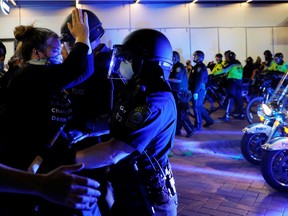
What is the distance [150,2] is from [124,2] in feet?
3.34

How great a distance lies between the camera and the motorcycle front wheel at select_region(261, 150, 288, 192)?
176 inches

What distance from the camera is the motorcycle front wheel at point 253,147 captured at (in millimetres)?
5680

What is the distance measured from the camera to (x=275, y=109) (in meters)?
5.24

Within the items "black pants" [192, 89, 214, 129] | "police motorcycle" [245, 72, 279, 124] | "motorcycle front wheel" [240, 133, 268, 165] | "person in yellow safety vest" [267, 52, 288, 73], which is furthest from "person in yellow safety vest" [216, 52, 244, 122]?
"motorcycle front wheel" [240, 133, 268, 165]

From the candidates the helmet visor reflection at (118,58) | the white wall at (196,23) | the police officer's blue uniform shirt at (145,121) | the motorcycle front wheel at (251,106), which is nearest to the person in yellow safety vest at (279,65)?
the motorcycle front wheel at (251,106)

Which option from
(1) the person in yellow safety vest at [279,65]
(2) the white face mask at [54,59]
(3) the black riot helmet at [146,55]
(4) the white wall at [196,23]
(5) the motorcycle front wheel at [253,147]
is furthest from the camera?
(4) the white wall at [196,23]

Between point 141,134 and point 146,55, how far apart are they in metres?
0.45

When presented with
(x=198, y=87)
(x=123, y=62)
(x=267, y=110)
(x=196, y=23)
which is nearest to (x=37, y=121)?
(x=123, y=62)

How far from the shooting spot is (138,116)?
1649 millimetres

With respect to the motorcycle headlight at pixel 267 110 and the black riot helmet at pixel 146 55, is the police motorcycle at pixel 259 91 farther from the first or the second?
the black riot helmet at pixel 146 55

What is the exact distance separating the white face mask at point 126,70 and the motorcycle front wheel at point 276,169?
10.2 ft

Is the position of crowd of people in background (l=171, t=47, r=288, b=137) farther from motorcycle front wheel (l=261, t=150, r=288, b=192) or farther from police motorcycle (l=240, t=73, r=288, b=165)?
motorcycle front wheel (l=261, t=150, r=288, b=192)

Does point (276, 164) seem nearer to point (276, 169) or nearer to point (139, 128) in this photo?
point (276, 169)

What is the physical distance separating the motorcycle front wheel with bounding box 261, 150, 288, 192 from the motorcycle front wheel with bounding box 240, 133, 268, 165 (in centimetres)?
107
